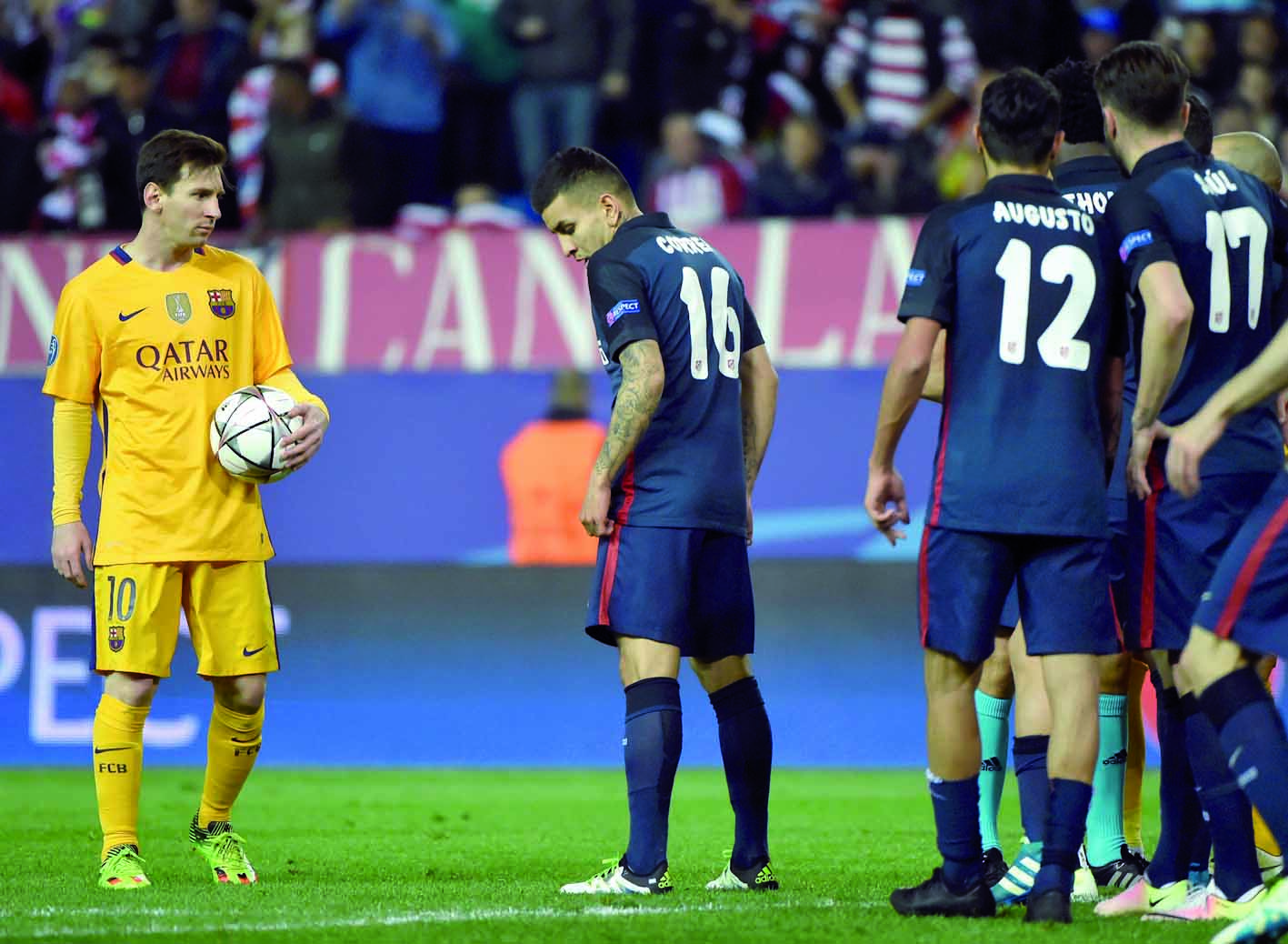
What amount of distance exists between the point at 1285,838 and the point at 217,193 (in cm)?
391

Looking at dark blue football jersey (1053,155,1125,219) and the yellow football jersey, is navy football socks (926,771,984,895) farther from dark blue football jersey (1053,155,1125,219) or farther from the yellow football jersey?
the yellow football jersey

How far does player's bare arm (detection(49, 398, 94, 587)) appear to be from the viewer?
6129 mm

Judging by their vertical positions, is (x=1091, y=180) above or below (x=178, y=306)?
above

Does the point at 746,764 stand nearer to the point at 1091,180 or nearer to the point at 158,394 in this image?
the point at 1091,180

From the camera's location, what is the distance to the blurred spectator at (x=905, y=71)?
44.8 ft

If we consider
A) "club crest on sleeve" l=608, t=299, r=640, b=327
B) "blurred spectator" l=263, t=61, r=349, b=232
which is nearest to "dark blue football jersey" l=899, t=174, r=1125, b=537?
"club crest on sleeve" l=608, t=299, r=640, b=327

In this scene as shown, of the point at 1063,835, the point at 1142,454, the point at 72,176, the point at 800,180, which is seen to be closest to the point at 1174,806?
the point at 1063,835

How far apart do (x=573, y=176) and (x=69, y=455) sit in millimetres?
1960

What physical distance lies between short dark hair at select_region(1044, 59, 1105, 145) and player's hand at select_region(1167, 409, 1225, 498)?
176 centimetres

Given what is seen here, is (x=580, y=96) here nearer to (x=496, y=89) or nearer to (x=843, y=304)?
(x=496, y=89)

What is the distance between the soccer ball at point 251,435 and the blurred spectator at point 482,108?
26.9ft

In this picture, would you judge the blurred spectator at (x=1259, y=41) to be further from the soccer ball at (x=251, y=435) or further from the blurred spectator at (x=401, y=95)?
the soccer ball at (x=251, y=435)

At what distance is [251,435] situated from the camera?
6.04 meters

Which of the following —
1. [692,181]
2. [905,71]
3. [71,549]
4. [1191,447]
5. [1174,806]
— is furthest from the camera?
[905,71]
